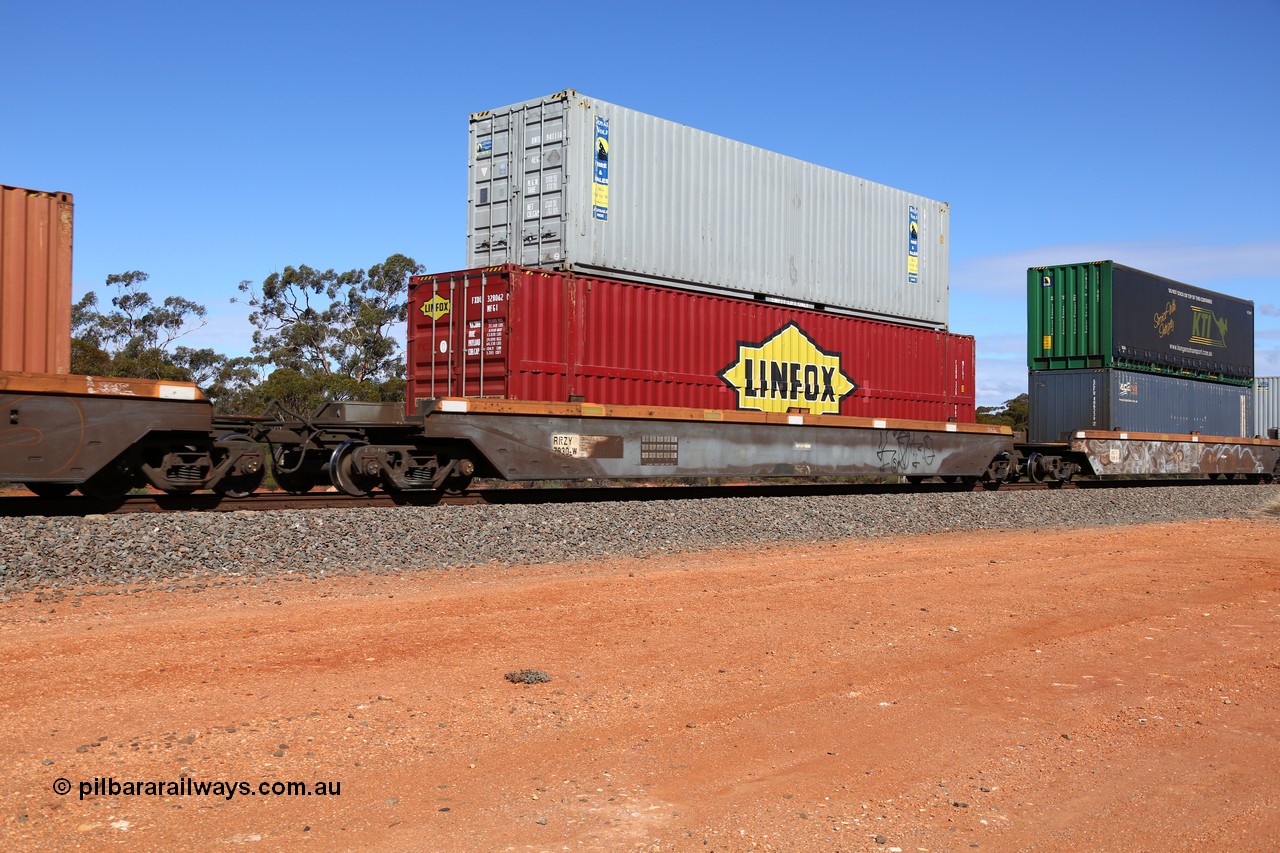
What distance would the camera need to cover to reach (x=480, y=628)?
6.73m

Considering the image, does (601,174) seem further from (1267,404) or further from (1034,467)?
(1267,404)

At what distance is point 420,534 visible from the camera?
10797mm

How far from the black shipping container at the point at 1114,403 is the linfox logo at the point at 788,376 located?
830 cm

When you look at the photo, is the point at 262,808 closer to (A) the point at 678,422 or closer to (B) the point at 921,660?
(B) the point at 921,660

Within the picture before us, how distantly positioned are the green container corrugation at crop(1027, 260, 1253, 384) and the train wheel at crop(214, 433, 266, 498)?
19.2m

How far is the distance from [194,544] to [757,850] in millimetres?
7414

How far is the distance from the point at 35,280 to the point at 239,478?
3.00 m

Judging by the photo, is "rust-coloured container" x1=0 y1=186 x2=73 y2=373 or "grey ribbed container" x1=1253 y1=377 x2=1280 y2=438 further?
"grey ribbed container" x1=1253 y1=377 x2=1280 y2=438

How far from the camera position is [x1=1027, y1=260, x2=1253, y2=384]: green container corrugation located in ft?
79.8

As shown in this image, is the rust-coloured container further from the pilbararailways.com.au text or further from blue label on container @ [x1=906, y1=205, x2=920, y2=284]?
blue label on container @ [x1=906, y1=205, x2=920, y2=284]

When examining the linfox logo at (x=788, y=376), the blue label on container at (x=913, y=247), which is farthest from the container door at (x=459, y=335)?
the blue label on container at (x=913, y=247)

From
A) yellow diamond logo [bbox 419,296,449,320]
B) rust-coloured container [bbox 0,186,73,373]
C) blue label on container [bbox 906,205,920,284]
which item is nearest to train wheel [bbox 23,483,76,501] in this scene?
rust-coloured container [bbox 0,186,73,373]

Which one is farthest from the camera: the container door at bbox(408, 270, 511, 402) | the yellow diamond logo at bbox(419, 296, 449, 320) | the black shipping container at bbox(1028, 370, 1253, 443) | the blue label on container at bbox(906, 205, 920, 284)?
the black shipping container at bbox(1028, 370, 1253, 443)

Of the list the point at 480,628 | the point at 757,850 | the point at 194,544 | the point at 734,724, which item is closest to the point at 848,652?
the point at 734,724
